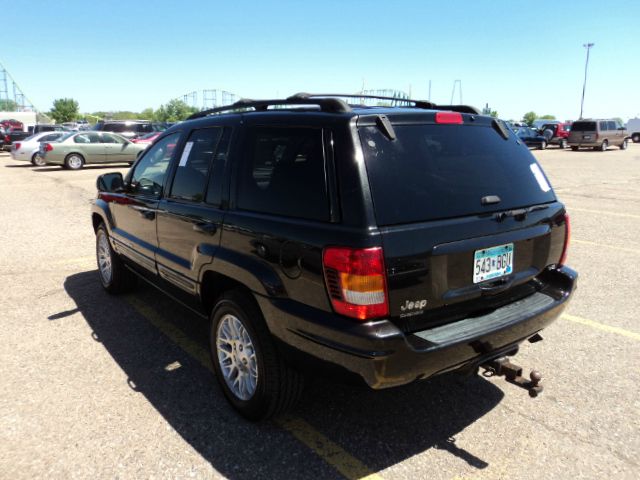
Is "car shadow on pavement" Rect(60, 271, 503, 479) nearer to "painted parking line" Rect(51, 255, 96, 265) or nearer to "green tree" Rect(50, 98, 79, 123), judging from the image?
"painted parking line" Rect(51, 255, 96, 265)

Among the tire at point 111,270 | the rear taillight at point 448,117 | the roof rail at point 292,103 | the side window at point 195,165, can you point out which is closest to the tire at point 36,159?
the tire at point 111,270

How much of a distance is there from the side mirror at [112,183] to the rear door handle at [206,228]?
1732 millimetres

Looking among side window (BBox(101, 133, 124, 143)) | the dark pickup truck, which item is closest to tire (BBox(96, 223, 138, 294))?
side window (BBox(101, 133, 124, 143))

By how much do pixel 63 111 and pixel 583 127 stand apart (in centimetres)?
9707

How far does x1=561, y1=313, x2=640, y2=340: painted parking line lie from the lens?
4.10 meters

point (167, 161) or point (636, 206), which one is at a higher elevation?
point (167, 161)

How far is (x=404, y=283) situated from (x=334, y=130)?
2.80ft

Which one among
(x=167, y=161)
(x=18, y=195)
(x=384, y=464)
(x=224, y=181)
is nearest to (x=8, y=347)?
(x=167, y=161)

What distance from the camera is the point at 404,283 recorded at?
229 cm

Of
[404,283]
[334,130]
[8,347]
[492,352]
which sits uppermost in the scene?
[334,130]

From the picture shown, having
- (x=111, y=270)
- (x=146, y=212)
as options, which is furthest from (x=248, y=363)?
(x=111, y=270)

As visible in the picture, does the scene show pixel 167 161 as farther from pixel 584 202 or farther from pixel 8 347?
pixel 584 202

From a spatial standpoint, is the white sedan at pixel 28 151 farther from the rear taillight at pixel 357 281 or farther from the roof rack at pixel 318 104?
the rear taillight at pixel 357 281

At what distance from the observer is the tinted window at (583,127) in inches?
1211
